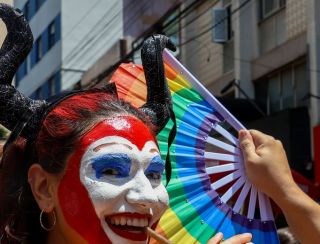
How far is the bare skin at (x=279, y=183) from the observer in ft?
9.16

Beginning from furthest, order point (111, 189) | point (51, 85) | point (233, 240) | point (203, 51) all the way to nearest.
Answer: point (51, 85) → point (203, 51) → point (233, 240) → point (111, 189)

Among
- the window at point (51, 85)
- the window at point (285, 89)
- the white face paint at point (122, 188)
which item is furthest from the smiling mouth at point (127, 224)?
the window at point (51, 85)

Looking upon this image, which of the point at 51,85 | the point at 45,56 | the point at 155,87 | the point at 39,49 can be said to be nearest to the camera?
the point at 155,87

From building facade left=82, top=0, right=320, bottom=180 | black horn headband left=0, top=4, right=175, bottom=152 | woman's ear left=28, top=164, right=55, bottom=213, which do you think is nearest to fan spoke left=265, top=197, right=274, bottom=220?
black horn headband left=0, top=4, right=175, bottom=152

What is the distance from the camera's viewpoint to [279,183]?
2.89m

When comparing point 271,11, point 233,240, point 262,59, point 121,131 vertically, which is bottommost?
point 233,240

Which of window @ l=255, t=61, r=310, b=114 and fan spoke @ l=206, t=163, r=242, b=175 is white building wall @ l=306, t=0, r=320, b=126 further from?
fan spoke @ l=206, t=163, r=242, b=175

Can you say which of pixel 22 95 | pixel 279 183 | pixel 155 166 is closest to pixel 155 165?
pixel 155 166

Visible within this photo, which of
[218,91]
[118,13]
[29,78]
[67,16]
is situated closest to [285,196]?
[218,91]

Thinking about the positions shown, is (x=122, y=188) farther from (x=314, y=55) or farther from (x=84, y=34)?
(x=84, y=34)

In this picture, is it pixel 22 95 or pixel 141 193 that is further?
pixel 22 95

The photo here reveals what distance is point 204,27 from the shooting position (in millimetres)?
17688

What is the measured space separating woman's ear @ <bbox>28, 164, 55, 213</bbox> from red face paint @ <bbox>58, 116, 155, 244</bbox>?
0.19 ft

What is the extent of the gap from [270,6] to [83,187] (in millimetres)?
13587
